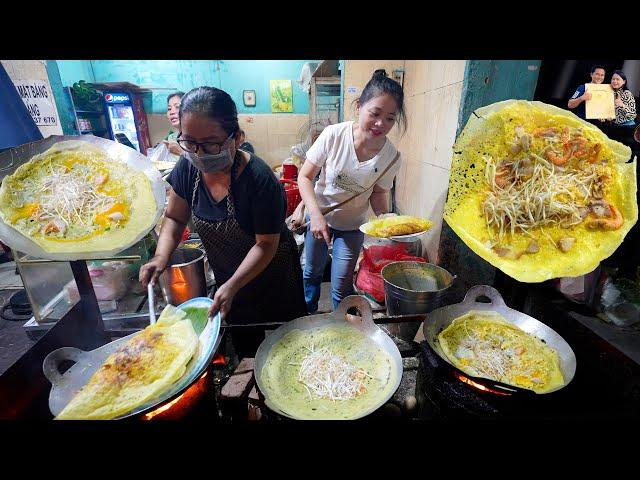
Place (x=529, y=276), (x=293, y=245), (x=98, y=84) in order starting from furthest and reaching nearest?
(x=98, y=84)
(x=293, y=245)
(x=529, y=276)

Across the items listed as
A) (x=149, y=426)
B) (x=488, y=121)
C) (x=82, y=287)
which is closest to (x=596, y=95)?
(x=488, y=121)

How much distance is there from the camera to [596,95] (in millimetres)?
1844

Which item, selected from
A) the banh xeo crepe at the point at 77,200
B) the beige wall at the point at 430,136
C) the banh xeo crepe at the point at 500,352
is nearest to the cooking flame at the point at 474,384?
the banh xeo crepe at the point at 500,352

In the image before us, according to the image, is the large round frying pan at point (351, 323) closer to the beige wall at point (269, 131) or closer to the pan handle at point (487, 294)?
the pan handle at point (487, 294)

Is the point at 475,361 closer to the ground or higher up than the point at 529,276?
closer to the ground

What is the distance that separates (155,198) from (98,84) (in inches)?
447

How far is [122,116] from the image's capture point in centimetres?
1048

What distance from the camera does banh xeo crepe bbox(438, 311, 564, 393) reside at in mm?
1708

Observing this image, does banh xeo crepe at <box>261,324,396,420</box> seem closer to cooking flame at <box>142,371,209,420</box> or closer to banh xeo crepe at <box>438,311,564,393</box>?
cooking flame at <box>142,371,209,420</box>

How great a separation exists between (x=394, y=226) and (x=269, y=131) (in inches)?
392

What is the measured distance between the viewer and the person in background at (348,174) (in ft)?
9.18

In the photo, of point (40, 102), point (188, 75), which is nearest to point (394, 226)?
point (40, 102)

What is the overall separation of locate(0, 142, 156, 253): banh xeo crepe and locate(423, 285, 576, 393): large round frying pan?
5.90 ft
